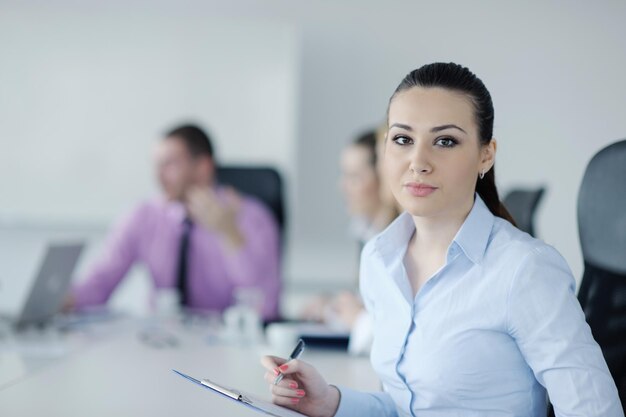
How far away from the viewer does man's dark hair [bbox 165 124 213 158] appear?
11.3 feet

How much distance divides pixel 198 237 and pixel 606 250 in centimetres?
217

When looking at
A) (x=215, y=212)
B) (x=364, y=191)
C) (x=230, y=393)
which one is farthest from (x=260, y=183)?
(x=230, y=393)

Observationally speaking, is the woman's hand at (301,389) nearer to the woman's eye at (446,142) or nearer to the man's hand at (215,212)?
the woman's eye at (446,142)

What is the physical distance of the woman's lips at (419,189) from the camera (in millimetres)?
1232

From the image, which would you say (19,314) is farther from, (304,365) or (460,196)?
(460,196)

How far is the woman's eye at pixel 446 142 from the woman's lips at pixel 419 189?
63 mm

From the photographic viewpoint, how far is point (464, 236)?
1.26 m

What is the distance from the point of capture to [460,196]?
4.17 feet

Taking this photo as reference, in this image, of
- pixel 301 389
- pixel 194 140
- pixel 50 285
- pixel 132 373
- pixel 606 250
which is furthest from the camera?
pixel 194 140

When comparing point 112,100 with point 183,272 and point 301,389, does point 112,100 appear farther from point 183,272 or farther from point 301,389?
point 301,389

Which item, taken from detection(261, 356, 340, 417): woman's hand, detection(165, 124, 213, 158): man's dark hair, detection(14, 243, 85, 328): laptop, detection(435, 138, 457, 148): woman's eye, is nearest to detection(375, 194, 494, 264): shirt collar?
detection(435, 138, 457, 148): woman's eye

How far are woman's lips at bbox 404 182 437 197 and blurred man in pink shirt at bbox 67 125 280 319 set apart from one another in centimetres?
216

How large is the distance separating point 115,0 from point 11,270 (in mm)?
1598

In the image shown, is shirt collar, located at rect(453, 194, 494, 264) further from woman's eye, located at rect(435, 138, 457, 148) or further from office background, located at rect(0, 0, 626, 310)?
office background, located at rect(0, 0, 626, 310)
